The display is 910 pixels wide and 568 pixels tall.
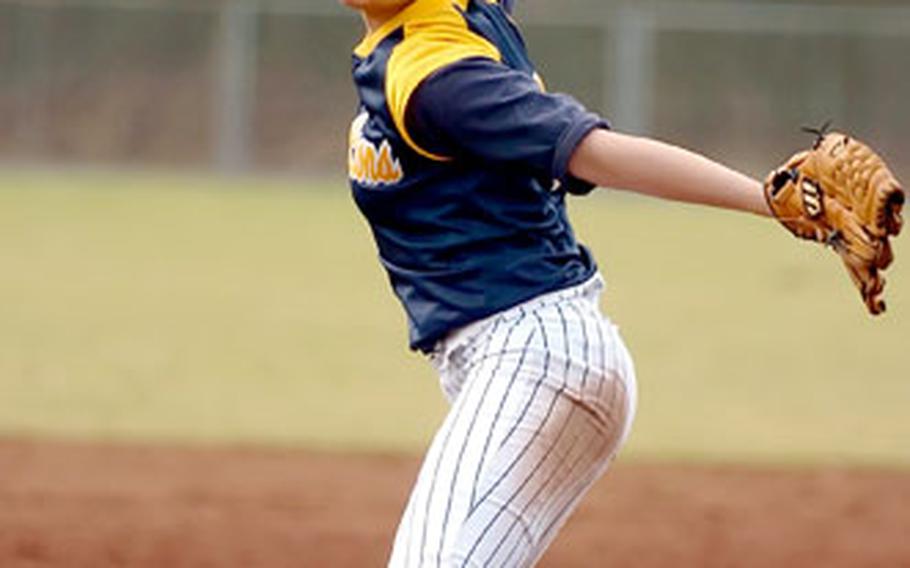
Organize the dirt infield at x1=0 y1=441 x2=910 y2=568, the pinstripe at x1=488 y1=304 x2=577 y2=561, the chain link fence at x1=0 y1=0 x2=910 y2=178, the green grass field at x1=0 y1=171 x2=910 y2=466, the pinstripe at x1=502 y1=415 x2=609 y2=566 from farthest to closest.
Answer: the chain link fence at x1=0 y1=0 x2=910 y2=178
the green grass field at x1=0 y1=171 x2=910 y2=466
the dirt infield at x1=0 y1=441 x2=910 y2=568
the pinstripe at x1=502 y1=415 x2=609 y2=566
the pinstripe at x1=488 y1=304 x2=577 y2=561

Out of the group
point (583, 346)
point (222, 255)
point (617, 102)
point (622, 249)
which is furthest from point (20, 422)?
point (617, 102)

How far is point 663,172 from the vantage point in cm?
324

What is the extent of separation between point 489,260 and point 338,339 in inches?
313

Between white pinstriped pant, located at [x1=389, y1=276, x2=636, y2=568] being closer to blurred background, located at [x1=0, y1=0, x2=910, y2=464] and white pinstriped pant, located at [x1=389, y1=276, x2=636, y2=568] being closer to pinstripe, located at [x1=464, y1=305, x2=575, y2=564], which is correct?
pinstripe, located at [x1=464, y1=305, x2=575, y2=564]

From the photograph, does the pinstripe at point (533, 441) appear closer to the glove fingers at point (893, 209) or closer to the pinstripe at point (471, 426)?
the pinstripe at point (471, 426)

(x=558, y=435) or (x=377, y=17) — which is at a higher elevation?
(x=377, y=17)

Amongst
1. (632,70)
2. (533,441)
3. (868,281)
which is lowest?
(533,441)

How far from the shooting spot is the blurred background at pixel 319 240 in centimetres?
948

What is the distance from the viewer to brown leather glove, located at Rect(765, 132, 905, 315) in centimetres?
314

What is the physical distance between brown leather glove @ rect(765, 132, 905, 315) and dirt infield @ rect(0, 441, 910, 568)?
3.17m

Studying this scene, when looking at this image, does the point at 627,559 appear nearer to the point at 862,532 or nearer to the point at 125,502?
the point at 862,532

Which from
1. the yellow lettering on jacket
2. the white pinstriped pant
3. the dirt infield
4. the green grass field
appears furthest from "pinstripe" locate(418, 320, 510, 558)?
the green grass field

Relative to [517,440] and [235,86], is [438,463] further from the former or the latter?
[235,86]

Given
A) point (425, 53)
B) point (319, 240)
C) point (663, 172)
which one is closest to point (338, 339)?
point (319, 240)
